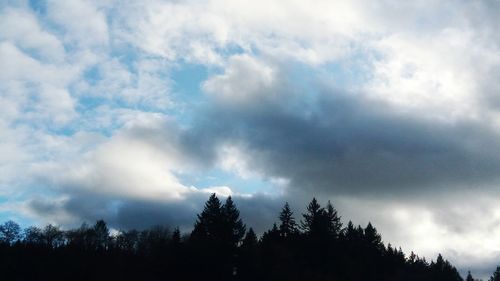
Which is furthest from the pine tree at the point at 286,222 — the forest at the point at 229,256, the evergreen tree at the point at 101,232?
the evergreen tree at the point at 101,232

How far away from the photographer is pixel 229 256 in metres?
83.2

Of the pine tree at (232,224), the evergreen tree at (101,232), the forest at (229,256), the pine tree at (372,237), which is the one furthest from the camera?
the evergreen tree at (101,232)

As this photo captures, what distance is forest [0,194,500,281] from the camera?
76.2m

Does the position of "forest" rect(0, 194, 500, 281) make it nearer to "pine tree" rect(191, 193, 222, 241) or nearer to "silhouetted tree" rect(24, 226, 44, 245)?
"pine tree" rect(191, 193, 222, 241)

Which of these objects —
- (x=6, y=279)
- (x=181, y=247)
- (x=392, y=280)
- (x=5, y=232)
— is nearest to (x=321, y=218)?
(x=392, y=280)

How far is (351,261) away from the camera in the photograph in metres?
102

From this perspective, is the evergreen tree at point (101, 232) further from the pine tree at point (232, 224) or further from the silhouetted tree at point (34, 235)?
the pine tree at point (232, 224)

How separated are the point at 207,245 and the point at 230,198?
875 inches

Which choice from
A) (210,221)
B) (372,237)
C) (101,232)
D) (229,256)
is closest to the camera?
(229,256)

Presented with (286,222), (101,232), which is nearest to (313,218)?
(286,222)

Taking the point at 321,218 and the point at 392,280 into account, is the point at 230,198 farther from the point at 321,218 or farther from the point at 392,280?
the point at 392,280

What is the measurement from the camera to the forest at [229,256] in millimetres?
76250

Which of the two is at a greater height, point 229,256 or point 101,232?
point 101,232

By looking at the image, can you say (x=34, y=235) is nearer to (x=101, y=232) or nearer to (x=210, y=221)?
(x=101, y=232)
